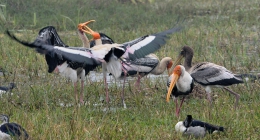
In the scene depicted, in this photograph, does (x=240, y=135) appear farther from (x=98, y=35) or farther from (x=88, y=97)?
(x=98, y=35)

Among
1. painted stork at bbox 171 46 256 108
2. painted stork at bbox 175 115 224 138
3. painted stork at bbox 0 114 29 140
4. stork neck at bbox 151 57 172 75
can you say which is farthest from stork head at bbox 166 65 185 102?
painted stork at bbox 0 114 29 140

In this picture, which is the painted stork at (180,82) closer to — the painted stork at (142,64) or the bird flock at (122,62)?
the bird flock at (122,62)

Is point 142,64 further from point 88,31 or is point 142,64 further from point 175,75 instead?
point 175,75

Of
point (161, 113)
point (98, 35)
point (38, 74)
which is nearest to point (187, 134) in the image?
point (161, 113)

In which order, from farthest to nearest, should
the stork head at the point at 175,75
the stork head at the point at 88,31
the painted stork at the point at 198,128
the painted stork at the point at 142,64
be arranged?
the stork head at the point at 88,31 → the painted stork at the point at 142,64 → the stork head at the point at 175,75 → the painted stork at the point at 198,128

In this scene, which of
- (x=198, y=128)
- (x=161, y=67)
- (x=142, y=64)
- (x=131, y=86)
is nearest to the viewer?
(x=198, y=128)

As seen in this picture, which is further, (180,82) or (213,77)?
(213,77)

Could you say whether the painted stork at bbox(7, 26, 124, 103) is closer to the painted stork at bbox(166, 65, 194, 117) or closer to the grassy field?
the grassy field

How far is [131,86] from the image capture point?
8641mm

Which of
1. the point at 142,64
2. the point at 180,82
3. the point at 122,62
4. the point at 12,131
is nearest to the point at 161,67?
the point at 142,64

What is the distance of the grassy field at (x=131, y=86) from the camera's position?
5914mm

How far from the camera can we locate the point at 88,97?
7.64m

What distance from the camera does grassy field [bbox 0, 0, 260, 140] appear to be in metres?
5.91

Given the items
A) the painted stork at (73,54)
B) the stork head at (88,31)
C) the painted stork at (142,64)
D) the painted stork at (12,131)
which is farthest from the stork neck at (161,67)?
the painted stork at (12,131)
